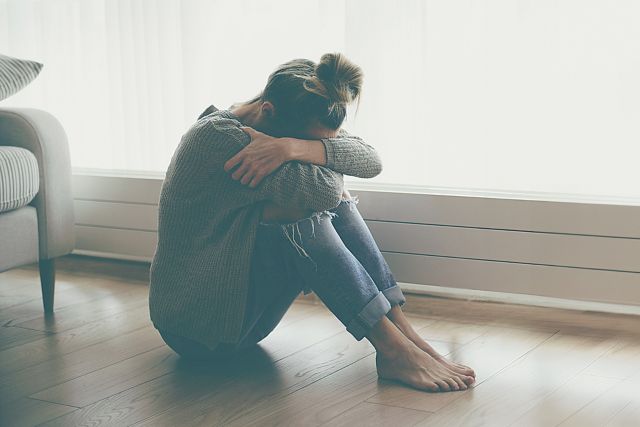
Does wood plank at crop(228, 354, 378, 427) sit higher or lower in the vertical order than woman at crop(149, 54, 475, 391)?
lower

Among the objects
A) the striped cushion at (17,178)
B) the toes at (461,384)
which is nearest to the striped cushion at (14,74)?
the striped cushion at (17,178)

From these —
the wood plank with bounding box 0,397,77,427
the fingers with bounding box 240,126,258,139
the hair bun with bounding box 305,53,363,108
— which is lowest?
the wood plank with bounding box 0,397,77,427

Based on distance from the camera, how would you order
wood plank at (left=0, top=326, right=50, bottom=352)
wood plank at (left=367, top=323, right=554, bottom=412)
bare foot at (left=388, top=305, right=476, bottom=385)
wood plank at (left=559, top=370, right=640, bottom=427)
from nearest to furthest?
wood plank at (left=559, top=370, right=640, bottom=427) < wood plank at (left=367, top=323, right=554, bottom=412) < bare foot at (left=388, top=305, right=476, bottom=385) < wood plank at (left=0, top=326, right=50, bottom=352)

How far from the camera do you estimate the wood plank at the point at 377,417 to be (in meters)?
1.50

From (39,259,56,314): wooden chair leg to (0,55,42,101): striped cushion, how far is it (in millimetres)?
430

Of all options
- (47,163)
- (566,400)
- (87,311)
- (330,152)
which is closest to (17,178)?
(47,163)

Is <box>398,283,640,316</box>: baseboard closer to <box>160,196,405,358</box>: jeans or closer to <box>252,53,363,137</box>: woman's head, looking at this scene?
<box>160,196,405,358</box>: jeans

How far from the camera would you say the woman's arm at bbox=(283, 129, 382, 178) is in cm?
168

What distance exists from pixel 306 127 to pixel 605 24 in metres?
0.79

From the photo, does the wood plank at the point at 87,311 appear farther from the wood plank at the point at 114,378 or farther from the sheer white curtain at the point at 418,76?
the sheer white curtain at the point at 418,76

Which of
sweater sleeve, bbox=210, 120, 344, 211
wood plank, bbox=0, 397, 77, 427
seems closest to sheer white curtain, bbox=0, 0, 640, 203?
sweater sleeve, bbox=210, 120, 344, 211

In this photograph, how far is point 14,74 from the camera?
7.29 feet

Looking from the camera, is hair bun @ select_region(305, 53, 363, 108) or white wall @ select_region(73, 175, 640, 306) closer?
hair bun @ select_region(305, 53, 363, 108)

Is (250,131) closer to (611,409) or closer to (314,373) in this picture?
(314,373)
